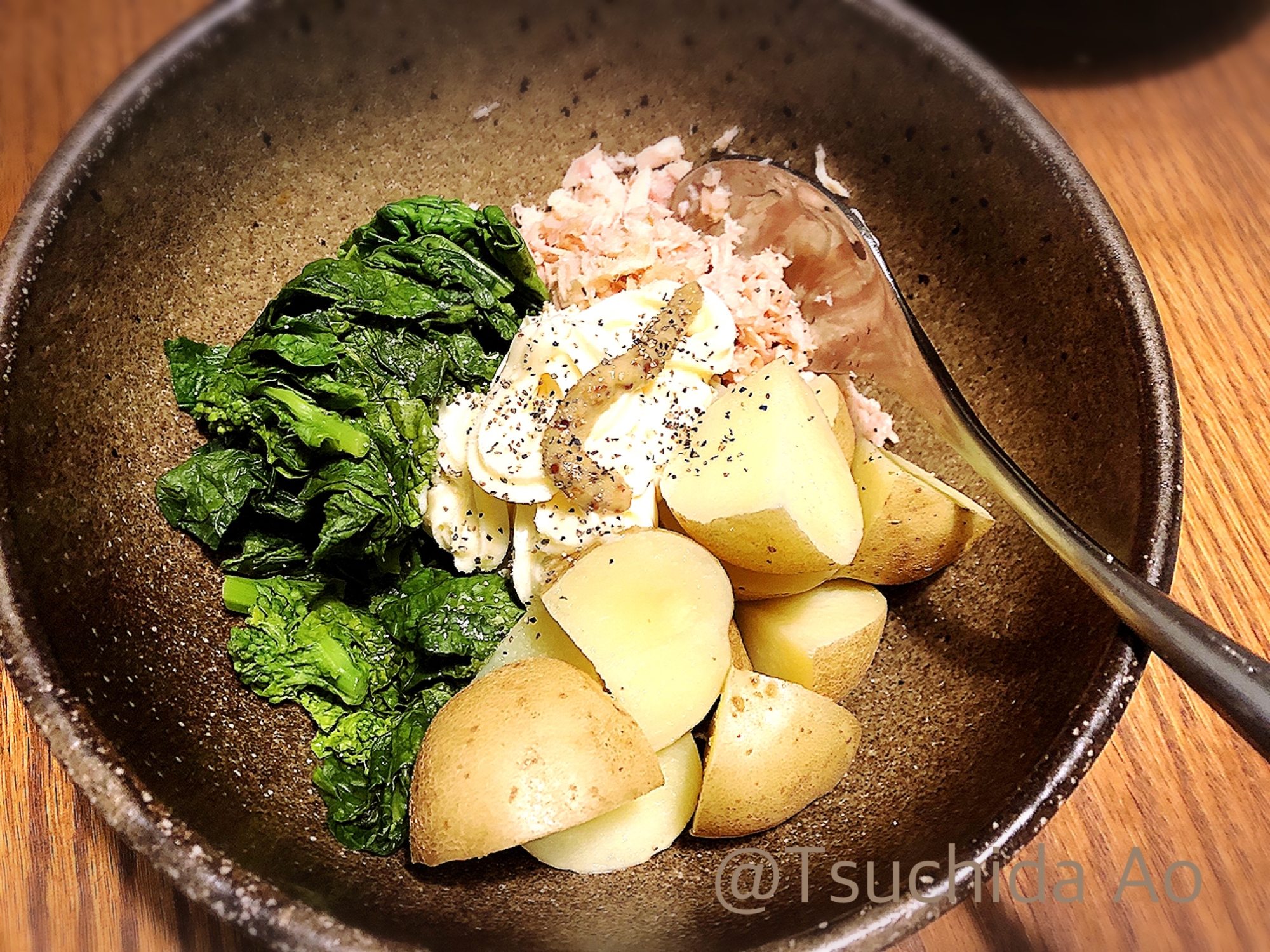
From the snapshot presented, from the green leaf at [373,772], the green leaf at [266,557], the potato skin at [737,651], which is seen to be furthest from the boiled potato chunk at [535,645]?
the green leaf at [266,557]

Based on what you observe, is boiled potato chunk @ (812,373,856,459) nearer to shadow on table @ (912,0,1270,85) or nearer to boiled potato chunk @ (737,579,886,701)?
boiled potato chunk @ (737,579,886,701)

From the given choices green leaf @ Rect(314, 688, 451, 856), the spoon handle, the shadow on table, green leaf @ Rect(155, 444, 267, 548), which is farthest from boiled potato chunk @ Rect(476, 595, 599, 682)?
the shadow on table

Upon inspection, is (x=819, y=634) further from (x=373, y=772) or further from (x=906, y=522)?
(x=373, y=772)

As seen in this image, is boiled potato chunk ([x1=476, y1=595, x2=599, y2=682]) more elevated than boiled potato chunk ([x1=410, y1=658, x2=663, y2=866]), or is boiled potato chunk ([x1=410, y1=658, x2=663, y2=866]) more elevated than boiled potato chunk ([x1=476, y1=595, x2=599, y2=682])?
boiled potato chunk ([x1=410, y1=658, x2=663, y2=866])

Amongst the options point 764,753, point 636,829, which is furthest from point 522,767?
point 764,753

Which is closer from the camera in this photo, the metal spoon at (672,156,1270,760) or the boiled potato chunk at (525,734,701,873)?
the metal spoon at (672,156,1270,760)

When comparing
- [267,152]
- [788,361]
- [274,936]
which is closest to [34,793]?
[274,936]

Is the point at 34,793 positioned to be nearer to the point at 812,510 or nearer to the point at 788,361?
the point at 812,510
